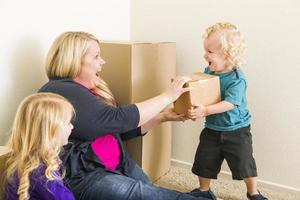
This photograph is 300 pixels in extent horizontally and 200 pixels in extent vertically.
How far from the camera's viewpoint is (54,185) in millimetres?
1086

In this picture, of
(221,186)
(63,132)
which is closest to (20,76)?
(63,132)

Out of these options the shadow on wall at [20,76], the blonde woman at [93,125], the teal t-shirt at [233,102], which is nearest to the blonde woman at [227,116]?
the teal t-shirt at [233,102]

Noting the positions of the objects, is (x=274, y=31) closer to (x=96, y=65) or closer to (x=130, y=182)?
(x=96, y=65)

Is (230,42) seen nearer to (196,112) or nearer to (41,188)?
(196,112)

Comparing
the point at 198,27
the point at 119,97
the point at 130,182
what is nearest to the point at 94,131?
the point at 130,182

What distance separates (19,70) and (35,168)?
2.14ft

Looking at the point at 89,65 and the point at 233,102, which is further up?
the point at 89,65

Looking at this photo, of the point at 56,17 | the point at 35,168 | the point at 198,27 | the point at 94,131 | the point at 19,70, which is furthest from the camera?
the point at 198,27

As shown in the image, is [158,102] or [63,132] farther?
[158,102]

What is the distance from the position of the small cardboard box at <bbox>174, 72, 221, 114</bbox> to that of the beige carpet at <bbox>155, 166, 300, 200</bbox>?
1.81ft

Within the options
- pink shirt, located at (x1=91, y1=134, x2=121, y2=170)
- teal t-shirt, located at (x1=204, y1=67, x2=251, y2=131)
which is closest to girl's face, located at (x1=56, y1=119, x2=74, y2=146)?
pink shirt, located at (x1=91, y1=134, x2=121, y2=170)

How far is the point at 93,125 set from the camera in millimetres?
1323

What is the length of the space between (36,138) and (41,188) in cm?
15

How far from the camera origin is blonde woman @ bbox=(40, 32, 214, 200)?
1314mm
